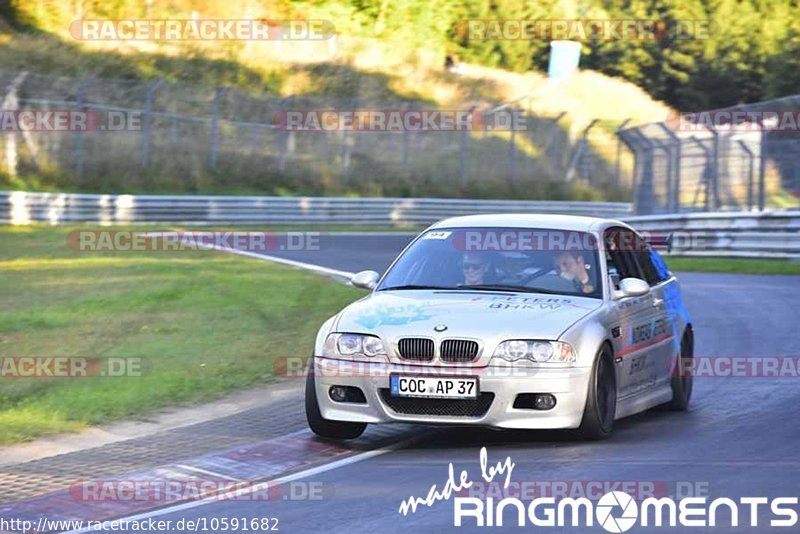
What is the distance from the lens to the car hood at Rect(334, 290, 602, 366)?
882 centimetres

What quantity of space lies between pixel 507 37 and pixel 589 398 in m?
60.7

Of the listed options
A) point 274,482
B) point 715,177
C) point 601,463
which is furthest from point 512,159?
point 274,482

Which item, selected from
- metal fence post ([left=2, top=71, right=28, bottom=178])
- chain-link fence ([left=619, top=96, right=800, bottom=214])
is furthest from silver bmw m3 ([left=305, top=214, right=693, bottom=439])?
metal fence post ([left=2, top=71, right=28, bottom=178])

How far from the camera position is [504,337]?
875 cm

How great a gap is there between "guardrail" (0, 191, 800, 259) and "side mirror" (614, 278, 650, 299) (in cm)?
1615

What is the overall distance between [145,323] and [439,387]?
23.9 feet

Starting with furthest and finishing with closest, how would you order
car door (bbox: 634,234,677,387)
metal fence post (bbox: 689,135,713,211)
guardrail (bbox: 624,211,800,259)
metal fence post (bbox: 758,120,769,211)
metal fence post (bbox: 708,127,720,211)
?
metal fence post (bbox: 689,135,713,211)
metal fence post (bbox: 708,127,720,211)
metal fence post (bbox: 758,120,769,211)
guardrail (bbox: 624,211,800,259)
car door (bbox: 634,234,677,387)

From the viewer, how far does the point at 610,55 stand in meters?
76.1

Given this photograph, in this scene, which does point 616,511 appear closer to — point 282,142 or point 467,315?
point 467,315

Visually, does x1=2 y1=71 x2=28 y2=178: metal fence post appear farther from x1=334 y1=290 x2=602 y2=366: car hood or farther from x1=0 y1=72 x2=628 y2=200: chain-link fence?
x1=334 y1=290 x2=602 y2=366: car hood

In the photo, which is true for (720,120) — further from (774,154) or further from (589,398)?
(589,398)

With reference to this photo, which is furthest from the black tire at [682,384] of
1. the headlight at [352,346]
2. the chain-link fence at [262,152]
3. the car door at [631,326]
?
the chain-link fence at [262,152]

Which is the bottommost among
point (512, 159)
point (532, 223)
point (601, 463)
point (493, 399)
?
point (512, 159)

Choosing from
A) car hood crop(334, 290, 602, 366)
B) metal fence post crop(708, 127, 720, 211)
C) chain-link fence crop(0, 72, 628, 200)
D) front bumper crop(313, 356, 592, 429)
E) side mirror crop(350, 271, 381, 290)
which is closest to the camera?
front bumper crop(313, 356, 592, 429)
